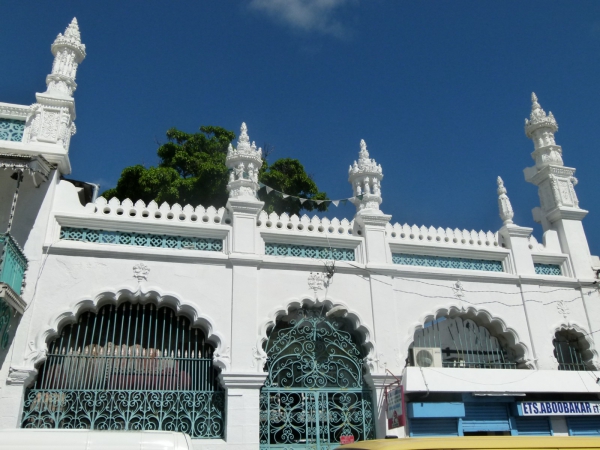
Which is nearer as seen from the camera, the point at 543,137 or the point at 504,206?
the point at 504,206

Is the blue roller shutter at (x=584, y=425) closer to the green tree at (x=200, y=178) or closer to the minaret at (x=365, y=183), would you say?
the minaret at (x=365, y=183)

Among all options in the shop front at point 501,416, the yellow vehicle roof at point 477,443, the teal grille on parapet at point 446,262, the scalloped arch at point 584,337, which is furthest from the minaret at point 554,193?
the yellow vehicle roof at point 477,443

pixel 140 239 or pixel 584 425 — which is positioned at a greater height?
pixel 140 239

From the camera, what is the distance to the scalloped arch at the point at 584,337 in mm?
9766

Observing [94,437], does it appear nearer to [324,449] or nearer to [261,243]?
[324,449]

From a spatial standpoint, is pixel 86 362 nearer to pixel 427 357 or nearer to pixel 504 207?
pixel 427 357

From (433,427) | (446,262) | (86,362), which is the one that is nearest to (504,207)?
(446,262)

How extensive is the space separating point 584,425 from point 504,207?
390cm

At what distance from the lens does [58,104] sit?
8797mm

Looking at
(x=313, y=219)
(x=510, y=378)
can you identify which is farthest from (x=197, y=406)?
(x=510, y=378)

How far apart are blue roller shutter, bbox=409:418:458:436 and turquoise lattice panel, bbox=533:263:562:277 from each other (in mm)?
3526

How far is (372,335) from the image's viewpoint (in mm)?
8781

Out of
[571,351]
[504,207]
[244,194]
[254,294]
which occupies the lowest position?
[571,351]

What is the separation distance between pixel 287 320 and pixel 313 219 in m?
1.75
